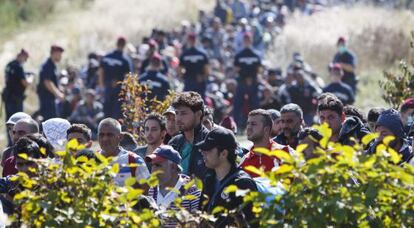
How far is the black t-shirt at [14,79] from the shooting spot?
2212 cm

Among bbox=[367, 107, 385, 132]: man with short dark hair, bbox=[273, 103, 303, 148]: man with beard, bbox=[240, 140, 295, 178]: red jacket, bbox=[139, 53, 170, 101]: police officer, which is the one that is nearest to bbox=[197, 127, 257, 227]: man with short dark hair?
bbox=[240, 140, 295, 178]: red jacket

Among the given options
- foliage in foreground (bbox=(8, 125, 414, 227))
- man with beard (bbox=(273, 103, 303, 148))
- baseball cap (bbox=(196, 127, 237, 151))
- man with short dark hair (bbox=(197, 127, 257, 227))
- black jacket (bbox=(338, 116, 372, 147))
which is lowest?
man with beard (bbox=(273, 103, 303, 148))

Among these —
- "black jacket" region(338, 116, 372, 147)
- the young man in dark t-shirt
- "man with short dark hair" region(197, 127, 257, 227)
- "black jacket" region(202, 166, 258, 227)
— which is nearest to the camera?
"black jacket" region(202, 166, 258, 227)

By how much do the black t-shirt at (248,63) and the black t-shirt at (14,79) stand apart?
A: 541 centimetres

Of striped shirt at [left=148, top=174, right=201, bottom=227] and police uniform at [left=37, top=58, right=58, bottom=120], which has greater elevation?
striped shirt at [left=148, top=174, right=201, bottom=227]

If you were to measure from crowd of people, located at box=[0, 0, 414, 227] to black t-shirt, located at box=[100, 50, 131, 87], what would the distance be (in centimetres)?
3

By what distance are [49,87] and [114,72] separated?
1.89 m

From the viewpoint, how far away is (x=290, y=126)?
1259cm

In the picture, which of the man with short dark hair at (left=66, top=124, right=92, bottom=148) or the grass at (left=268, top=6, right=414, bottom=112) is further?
the grass at (left=268, top=6, right=414, bottom=112)

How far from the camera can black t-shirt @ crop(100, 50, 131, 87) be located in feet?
78.0

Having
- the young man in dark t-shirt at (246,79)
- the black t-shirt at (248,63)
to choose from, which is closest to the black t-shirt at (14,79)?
the young man in dark t-shirt at (246,79)

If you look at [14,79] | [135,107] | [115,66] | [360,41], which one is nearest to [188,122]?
[135,107]

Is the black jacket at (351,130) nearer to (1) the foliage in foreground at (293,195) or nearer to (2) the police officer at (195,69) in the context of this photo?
(1) the foliage in foreground at (293,195)

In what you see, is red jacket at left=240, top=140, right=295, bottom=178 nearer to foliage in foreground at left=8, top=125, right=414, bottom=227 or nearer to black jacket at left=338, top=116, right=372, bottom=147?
black jacket at left=338, top=116, right=372, bottom=147
